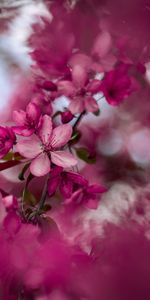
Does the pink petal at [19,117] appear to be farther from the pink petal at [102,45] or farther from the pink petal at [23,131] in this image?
the pink petal at [102,45]

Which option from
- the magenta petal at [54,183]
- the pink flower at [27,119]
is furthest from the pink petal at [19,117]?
the magenta petal at [54,183]

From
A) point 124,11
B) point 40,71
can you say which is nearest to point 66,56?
point 40,71

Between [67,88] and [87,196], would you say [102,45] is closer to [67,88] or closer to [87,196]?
[67,88]

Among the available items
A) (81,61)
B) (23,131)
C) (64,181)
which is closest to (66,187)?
(64,181)

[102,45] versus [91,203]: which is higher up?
[102,45]

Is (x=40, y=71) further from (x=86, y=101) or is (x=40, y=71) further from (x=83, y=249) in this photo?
(x=83, y=249)

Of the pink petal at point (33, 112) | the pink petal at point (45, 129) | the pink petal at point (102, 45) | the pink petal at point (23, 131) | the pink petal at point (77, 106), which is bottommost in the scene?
the pink petal at point (77, 106)
